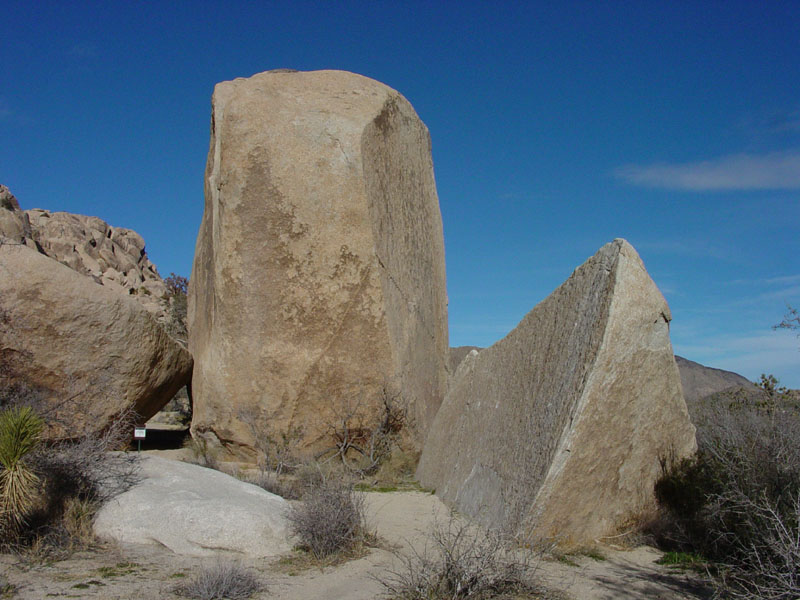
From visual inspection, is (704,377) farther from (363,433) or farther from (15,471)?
(15,471)

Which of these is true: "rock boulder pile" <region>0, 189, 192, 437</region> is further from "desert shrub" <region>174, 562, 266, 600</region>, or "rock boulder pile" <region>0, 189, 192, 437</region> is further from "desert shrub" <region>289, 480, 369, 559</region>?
"desert shrub" <region>174, 562, 266, 600</region>

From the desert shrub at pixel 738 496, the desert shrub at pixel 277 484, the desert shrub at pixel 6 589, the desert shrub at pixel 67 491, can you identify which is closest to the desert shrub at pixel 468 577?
the desert shrub at pixel 738 496

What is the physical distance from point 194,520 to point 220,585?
1239 mm

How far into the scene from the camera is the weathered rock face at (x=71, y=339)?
877 centimetres

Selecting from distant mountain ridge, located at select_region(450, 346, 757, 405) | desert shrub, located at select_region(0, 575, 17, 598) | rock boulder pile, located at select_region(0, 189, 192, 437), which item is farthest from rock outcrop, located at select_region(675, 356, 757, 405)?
desert shrub, located at select_region(0, 575, 17, 598)

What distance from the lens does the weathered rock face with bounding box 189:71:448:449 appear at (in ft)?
30.8

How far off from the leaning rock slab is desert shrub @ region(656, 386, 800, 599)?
10.5 feet

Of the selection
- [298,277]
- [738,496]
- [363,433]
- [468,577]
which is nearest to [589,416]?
[738,496]

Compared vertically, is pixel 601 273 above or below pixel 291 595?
above

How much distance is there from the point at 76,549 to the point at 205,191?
288 inches

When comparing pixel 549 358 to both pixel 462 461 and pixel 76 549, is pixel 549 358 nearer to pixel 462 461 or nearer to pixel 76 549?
pixel 462 461

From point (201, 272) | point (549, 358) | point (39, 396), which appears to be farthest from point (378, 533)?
point (201, 272)

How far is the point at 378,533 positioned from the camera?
620 cm

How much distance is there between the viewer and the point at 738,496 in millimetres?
4852
